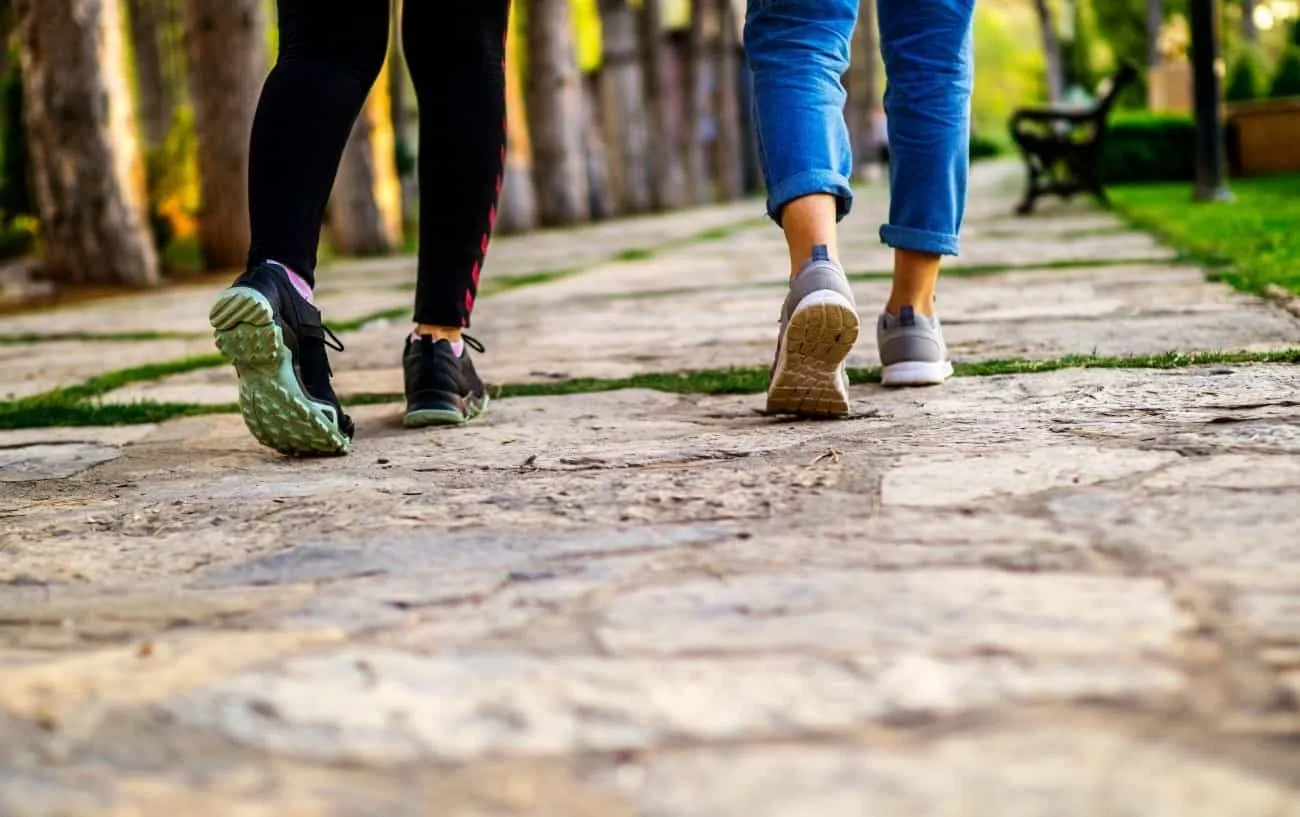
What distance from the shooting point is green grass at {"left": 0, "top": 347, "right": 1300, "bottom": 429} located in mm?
2797

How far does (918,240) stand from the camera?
2906mm

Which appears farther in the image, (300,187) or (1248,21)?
(1248,21)

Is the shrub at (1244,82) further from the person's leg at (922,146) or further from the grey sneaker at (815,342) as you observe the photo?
the grey sneaker at (815,342)

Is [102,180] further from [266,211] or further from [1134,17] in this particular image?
[1134,17]

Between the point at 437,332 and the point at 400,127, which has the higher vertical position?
the point at 400,127

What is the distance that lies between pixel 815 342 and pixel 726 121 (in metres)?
23.1

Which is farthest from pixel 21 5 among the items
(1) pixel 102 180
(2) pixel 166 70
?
(2) pixel 166 70

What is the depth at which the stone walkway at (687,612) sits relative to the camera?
3.37 ft

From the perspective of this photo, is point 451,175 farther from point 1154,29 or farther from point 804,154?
point 1154,29

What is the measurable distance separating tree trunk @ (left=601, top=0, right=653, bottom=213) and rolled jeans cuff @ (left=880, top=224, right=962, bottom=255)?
1497cm

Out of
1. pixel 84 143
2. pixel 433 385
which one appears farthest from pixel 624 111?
pixel 433 385

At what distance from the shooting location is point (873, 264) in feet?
20.3

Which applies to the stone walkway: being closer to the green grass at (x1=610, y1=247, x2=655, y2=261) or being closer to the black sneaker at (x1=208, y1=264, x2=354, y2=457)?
the black sneaker at (x1=208, y1=264, x2=354, y2=457)

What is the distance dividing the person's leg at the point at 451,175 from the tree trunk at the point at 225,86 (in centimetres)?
682
